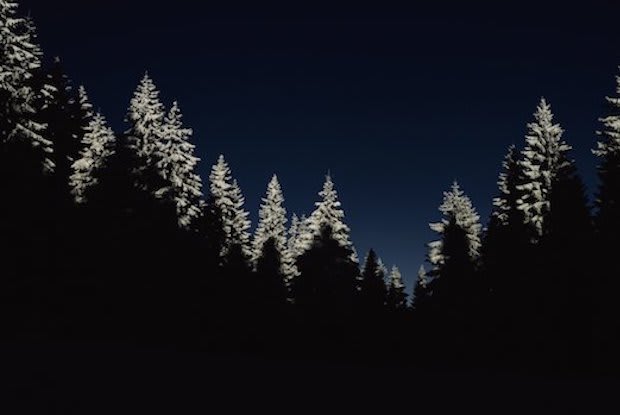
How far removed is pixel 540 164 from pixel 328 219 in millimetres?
16596

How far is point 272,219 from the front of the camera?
50156 millimetres

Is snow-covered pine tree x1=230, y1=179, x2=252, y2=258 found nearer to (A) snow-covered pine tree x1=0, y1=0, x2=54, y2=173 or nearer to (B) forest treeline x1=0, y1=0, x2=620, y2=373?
(B) forest treeline x1=0, y1=0, x2=620, y2=373

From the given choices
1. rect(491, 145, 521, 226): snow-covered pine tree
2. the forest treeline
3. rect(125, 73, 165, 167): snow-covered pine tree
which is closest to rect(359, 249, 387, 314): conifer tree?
the forest treeline

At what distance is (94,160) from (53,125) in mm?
6010

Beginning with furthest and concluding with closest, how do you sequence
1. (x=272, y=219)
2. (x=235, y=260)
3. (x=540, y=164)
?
(x=272, y=219) < (x=235, y=260) < (x=540, y=164)

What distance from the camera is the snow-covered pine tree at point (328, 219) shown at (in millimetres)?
42062

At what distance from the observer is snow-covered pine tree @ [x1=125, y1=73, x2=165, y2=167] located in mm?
32062

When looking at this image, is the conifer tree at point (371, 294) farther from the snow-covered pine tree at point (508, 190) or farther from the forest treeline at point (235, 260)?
the snow-covered pine tree at point (508, 190)

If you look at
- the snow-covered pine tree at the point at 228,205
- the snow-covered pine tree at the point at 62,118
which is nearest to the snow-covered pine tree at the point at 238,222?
the snow-covered pine tree at the point at 228,205

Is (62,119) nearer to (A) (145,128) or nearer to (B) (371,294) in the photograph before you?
(A) (145,128)

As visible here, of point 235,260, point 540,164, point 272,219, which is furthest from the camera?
point 272,219

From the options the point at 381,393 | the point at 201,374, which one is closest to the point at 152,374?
the point at 201,374

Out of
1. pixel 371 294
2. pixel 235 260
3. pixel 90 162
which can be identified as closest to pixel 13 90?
pixel 90 162

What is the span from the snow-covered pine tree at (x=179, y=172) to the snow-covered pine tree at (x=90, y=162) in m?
3.37
